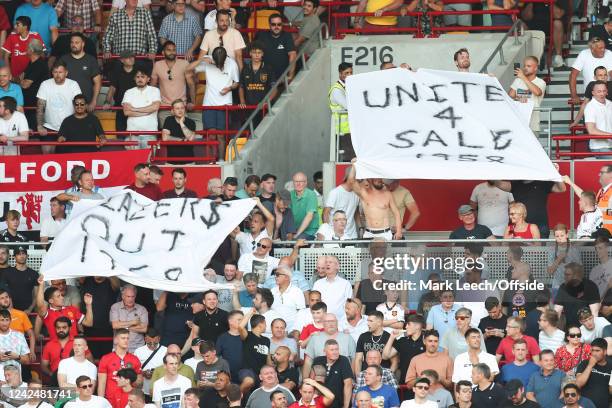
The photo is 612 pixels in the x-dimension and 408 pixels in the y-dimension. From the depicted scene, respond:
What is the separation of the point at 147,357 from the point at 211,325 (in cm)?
86

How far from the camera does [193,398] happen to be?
25203 mm

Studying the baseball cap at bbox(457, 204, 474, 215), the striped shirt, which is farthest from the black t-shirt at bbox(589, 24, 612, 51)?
the striped shirt

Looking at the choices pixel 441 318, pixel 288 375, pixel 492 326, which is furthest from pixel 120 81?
pixel 492 326

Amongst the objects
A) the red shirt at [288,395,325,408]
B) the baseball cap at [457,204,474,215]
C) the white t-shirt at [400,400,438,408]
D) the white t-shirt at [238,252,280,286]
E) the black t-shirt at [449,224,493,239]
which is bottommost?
the red shirt at [288,395,325,408]

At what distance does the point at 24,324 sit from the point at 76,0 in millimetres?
8198

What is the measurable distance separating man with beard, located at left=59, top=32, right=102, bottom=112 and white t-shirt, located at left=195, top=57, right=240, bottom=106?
5.18ft

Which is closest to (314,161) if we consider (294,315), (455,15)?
(455,15)

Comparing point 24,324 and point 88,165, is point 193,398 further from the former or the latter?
point 88,165

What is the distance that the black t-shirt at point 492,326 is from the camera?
26.0 m

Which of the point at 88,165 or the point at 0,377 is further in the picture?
the point at 88,165

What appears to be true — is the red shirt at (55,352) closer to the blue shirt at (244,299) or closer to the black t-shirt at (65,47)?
the blue shirt at (244,299)

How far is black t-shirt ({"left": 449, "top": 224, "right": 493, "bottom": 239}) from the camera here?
2730 centimetres

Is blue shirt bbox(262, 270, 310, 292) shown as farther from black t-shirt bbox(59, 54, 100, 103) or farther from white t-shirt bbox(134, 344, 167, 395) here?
black t-shirt bbox(59, 54, 100, 103)

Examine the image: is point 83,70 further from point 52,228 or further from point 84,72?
Result: point 52,228
